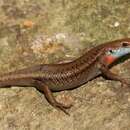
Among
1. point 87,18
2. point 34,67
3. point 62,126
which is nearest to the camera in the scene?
point 62,126

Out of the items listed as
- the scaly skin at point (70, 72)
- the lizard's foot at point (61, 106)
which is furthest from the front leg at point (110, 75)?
the lizard's foot at point (61, 106)

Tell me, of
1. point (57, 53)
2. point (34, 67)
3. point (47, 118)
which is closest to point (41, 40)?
point (57, 53)

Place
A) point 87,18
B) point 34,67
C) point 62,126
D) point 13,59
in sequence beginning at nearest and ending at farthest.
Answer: point 62,126 < point 34,67 < point 13,59 < point 87,18

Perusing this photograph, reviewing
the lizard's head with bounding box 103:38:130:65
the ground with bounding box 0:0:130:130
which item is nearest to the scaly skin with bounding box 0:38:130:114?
the lizard's head with bounding box 103:38:130:65

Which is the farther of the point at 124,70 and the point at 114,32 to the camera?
the point at 114,32

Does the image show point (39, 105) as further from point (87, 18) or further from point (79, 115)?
point (87, 18)

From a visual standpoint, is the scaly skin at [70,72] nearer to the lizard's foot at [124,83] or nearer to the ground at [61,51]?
the lizard's foot at [124,83]

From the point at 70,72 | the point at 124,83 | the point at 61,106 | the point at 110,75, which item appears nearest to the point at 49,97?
the point at 61,106
